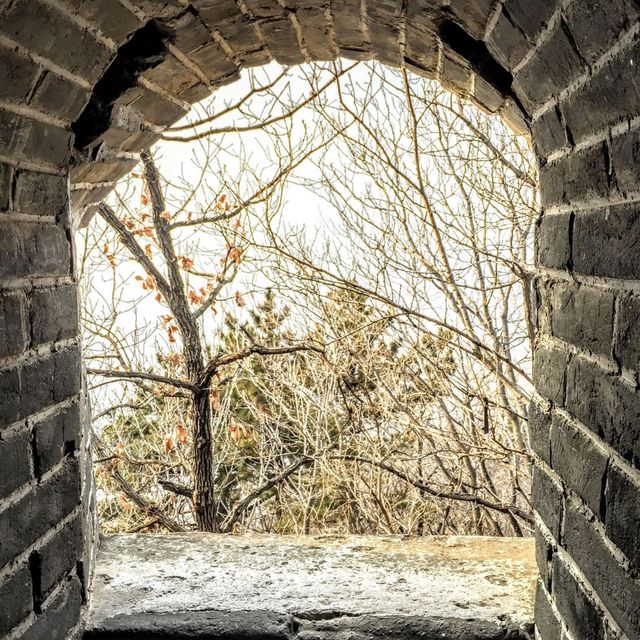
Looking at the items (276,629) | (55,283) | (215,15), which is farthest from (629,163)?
(276,629)

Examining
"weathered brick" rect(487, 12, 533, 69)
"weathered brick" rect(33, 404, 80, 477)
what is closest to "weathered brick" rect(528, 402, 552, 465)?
"weathered brick" rect(487, 12, 533, 69)

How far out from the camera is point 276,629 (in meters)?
1.51

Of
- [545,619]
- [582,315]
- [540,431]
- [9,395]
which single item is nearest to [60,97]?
[9,395]

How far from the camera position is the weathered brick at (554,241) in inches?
44.1

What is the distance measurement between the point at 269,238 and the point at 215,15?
2.76 metres

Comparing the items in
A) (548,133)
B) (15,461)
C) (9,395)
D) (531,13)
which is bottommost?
(15,461)

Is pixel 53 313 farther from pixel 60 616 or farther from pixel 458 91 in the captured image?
pixel 458 91

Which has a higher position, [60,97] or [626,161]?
[60,97]

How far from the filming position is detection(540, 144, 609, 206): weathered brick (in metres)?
0.94

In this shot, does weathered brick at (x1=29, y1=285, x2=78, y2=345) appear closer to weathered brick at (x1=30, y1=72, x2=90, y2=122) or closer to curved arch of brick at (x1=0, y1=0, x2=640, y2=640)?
curved arch of brick at (x1=0, y1=0, x2=640, y2=640)

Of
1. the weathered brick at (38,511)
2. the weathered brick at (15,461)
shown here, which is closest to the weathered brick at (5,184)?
the weathered brick at (15,461)

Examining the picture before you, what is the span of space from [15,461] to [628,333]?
1036mm

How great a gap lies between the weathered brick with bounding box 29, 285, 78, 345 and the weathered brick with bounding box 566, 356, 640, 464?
1004 mm

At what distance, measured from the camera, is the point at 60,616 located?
4.42 feet
